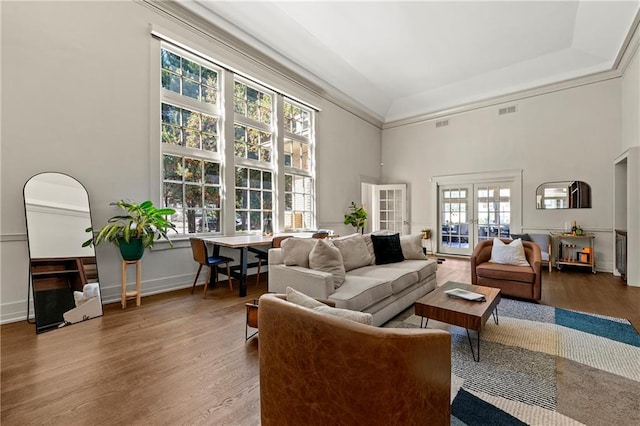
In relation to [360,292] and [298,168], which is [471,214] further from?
[360,292]

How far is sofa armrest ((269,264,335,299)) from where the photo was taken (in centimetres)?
260

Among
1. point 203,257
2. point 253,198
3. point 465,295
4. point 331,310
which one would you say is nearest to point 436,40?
point 253,198

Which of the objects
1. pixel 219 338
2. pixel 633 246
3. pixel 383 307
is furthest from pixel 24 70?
pixel 633 246

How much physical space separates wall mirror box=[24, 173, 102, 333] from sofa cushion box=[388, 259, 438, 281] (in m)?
3.69

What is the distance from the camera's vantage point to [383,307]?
2.84 metres

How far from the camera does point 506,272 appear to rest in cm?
371

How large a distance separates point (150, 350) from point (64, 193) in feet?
7.26

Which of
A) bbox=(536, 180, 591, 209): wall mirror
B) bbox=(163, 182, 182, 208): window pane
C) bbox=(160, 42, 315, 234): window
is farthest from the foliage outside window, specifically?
bbox=(536, 180, 591, 209): wall mirror

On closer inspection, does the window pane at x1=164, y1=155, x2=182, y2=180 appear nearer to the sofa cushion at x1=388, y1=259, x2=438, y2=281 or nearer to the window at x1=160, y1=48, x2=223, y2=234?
the window at x1=160, y1=48, x2=223, y2=234

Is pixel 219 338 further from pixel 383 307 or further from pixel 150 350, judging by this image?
pixel 383 307

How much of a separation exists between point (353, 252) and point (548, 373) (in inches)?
82.8

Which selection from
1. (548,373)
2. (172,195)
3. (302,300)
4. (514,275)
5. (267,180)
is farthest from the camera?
(267,180)

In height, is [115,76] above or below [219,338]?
above

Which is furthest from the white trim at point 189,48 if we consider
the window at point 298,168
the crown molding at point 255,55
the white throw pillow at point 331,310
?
the white throw pillow at point 331,310
